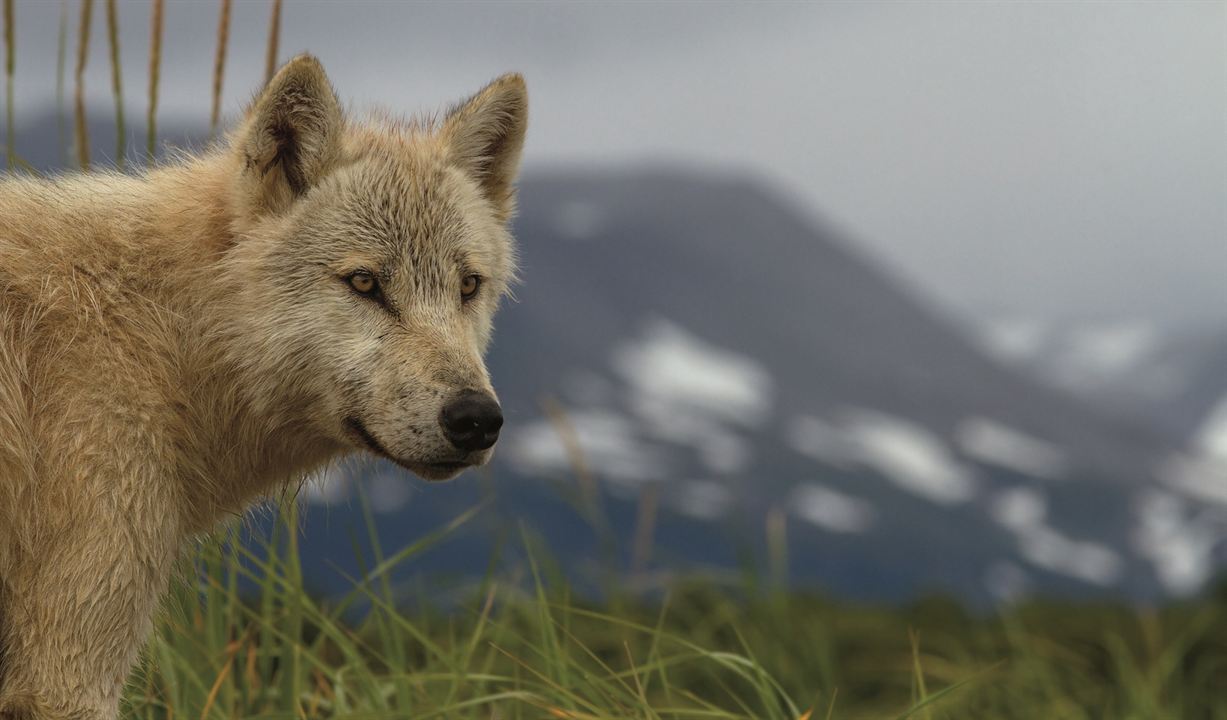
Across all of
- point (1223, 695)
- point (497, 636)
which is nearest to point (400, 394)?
point (497, 636)

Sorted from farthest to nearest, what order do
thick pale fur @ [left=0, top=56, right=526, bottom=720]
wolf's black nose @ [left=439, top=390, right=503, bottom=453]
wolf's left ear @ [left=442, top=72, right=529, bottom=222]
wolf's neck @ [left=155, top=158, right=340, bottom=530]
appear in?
wolf's left ear @ [left=442, top=72, right=529, bottom=222]
wolf's neck @ [left=155, top=158, right=340, bottom=530]
wolf's black nose @ [left=439, top=390, right=503, bottom=453]
thick pale fur @ [left=0, top=56, right=526, bottom=720]

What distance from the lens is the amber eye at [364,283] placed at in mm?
4582

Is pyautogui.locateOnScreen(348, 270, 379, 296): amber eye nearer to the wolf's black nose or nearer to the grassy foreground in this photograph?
the wolf's black nose

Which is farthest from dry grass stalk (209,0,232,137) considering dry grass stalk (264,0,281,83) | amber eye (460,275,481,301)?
amber eye (460,275,481,301)

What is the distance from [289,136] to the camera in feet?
15.5

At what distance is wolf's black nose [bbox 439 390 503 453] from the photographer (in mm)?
4277

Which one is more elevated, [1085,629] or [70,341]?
[70,341]

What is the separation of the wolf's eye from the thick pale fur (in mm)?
26

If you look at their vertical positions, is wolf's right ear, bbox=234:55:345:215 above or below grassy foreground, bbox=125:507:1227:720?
above

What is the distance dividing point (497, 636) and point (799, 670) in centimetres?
275

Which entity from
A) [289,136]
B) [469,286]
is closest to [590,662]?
[469,286]

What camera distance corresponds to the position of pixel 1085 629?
12.2m

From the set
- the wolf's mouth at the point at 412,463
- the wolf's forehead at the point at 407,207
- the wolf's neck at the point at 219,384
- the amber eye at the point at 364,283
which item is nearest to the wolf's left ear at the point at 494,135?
the wolf's forehead at the point at 407,207

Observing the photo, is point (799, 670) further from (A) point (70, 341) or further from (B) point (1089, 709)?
(A) point (70, 341)
